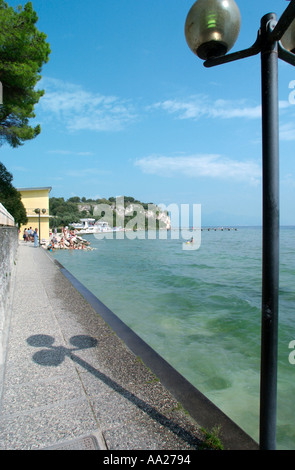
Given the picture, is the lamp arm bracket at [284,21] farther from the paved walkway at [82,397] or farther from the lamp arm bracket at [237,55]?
the paved walkway at [82,397]

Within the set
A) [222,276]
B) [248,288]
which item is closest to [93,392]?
[248,288]

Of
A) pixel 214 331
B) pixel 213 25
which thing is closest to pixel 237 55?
pixel 213 25

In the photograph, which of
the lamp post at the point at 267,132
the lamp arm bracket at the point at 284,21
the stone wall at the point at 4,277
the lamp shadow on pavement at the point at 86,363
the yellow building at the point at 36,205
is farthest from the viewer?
the yellow building at the point at 36,205

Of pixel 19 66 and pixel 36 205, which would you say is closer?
pixel 19 66

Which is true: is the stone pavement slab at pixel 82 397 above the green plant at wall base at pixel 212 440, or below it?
below

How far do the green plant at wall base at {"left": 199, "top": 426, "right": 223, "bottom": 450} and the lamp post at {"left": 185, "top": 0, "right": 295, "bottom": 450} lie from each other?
36 cm

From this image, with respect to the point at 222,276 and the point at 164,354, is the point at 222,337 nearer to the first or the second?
the point at 164,354

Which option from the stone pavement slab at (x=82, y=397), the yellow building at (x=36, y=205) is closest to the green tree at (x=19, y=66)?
the stone pavement slab at (x=82, y=397)

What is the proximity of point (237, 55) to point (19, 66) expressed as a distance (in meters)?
11.0

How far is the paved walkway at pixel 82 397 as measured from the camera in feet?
5.97

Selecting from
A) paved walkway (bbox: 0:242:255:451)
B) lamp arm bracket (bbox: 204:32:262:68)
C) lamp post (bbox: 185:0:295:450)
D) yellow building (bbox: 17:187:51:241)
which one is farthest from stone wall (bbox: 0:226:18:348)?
yellow building (bbox: 17:187:51:241)

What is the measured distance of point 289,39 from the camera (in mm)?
1500

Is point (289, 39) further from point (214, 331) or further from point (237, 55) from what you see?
point (214, 331)
